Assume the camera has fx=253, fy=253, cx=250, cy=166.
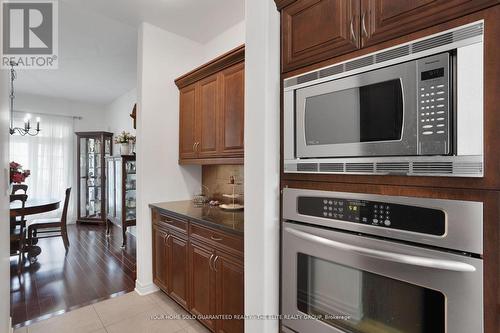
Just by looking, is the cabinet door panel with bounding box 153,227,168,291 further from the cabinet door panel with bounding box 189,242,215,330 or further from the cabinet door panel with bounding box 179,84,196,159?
the cabinet door panel with bounding box 179,84,196,159

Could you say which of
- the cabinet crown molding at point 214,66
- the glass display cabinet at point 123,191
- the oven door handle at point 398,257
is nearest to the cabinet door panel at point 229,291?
the oven door handle at point 398,257

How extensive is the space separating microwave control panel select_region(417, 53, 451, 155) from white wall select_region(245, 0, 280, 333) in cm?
64

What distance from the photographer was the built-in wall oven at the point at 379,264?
2.53ft

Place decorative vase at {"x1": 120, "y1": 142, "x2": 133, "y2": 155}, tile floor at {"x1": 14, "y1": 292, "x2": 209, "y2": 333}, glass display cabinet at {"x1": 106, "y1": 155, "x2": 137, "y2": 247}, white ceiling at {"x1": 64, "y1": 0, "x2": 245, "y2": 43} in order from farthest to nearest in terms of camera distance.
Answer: decorative vase at {"x1": 120, "y1": 142, "x2": 133, "y2": 155} → glass display cabinet at {"x1": 106, "y1": 155, "x2": 137, "y2": 247} → white ceiling at {"x1": 64, "y1": 0, "x2": 245, "y2": 43} → tile floor at {"x1": 14, "y1": 292, "x2": 209, "y2": 333}

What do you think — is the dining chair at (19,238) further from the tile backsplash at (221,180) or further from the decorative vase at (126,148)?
the tile backsplash at (221,180)

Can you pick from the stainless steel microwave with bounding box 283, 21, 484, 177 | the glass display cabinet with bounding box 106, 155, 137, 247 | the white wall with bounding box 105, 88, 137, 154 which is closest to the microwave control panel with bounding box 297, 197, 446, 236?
the stainless steel microwave with bounding box 283, 21, 484, 177

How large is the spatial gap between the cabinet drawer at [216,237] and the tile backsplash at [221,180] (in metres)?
0.67

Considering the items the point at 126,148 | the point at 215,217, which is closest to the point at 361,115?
the point at 215,217

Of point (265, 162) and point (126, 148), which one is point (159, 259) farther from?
point (126, 148)

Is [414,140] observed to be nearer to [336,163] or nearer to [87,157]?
[336,163]

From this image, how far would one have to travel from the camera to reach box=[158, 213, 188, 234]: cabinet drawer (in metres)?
2.19

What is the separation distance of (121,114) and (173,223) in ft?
13.4

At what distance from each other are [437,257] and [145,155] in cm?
255

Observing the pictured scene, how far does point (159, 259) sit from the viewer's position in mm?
2568
